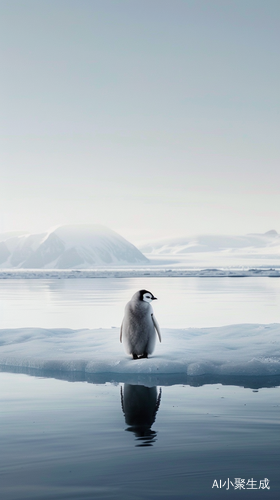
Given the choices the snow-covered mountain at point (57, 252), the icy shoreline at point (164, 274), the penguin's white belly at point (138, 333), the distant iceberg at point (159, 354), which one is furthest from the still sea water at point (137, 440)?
the snow-covered mountain at point (57, 252)

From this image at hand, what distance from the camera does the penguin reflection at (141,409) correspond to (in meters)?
3.94

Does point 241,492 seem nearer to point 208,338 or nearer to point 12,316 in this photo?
point 208,338

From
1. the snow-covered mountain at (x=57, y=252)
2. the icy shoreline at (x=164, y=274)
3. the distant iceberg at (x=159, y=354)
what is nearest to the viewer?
the distant iceberg at (x=159, y=354)

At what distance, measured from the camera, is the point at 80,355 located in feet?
23.4

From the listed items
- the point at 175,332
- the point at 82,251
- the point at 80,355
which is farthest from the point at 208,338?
the point at 82,251

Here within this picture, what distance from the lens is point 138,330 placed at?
7133 millimetres

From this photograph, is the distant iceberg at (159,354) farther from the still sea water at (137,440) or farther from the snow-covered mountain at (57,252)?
the snow-covered mountain at (57,252)

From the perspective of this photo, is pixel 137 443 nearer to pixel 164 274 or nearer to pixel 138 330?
pixel 138 330

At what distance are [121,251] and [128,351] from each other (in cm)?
18191

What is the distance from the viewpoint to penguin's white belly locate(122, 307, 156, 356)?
712 cm

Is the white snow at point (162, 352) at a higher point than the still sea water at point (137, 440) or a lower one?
higher

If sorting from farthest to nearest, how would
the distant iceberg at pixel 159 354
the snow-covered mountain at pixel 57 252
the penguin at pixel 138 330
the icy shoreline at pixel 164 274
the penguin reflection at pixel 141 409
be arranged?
the snow-covered mountain at pixel 57 252 < the icy shoreline at pixel 164 274 < the penguin at pixel 138 330 < the distant iceberg at pixel 159 354 < the penguin reflection at pixel 141 409

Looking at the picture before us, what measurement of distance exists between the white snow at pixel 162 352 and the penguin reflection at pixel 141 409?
0.82 metres

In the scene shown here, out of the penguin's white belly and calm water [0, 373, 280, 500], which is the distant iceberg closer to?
the penguin's white belly
